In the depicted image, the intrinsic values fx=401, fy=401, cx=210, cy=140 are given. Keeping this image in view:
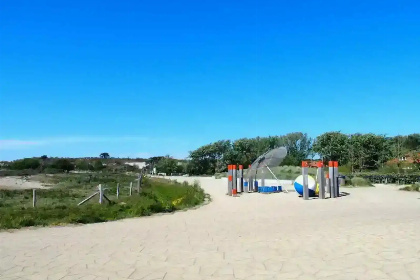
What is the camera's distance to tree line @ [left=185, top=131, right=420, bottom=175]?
210 ft

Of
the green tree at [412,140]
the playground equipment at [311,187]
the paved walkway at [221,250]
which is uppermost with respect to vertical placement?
the green tree at [412,140]

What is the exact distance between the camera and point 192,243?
8773 millimetres

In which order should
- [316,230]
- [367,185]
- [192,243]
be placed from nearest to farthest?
[192,243] < [316,230] < [367,185]

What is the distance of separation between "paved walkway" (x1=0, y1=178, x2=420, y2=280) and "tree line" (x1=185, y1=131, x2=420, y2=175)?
31757 mm

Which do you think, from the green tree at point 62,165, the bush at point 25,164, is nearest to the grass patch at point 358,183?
the green tree at point 62,165

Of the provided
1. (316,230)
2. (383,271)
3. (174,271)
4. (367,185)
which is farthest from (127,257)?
(367,185)

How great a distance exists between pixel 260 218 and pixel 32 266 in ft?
26.2

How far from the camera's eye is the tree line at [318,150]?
64.1 meters

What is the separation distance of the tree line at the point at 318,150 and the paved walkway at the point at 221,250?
104 feet

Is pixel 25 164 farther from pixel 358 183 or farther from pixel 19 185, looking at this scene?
pixel 358 183

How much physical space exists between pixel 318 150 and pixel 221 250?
6921 centimetres

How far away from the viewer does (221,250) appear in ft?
26.1

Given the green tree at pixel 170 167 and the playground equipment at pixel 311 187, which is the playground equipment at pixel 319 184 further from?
the green tree at pixel 170 167

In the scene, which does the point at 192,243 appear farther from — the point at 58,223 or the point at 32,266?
the point at 58,223
